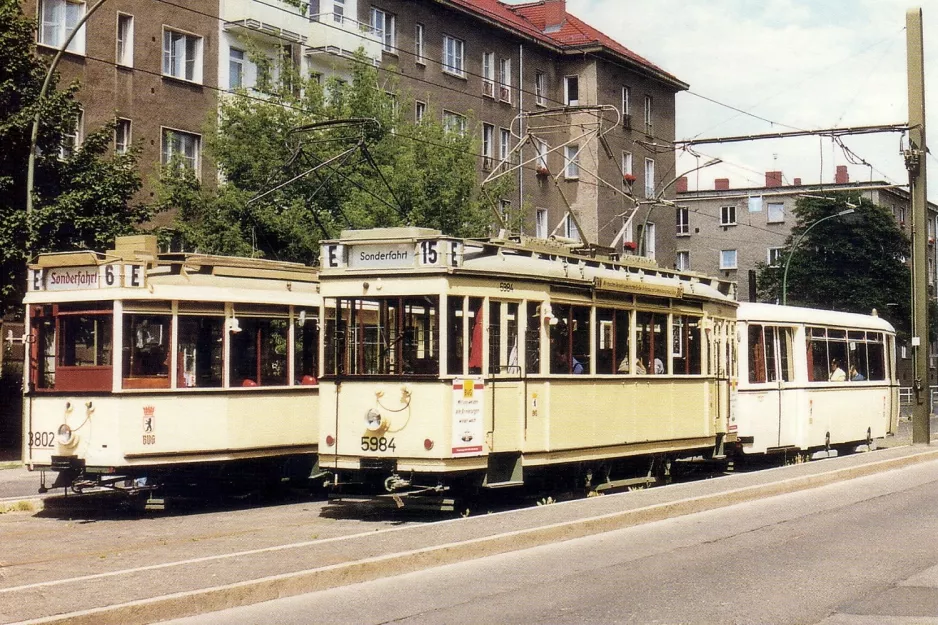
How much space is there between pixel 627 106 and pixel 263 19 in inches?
937

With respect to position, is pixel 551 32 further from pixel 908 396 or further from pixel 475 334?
pixel 475 334

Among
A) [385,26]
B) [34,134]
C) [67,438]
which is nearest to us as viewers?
[67,438]

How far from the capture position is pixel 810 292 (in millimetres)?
72062

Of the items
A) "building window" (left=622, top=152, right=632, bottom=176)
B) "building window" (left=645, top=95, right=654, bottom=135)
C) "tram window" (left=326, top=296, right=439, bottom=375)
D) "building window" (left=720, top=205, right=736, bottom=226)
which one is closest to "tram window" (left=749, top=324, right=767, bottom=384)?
"tram window" (left=326, top=296, right=439, bottom=375)

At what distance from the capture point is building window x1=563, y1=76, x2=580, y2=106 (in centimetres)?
5528

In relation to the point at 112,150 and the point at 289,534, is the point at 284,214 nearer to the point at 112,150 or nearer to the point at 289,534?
the point at 112,150

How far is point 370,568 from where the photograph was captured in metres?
10.9

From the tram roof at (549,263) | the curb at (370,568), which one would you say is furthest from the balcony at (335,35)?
the curb at (370,568)

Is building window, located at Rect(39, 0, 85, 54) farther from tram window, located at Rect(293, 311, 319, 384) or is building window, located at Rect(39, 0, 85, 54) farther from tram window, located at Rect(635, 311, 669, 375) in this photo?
tram window, located at Rect(635, 311, 669, 375)

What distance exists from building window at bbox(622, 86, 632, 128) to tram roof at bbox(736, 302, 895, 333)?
27477 millimetres

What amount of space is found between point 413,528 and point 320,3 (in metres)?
30.7

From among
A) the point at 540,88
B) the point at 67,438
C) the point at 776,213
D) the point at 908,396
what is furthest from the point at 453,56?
the point at 776,213

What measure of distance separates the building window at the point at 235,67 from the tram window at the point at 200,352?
2230 cm

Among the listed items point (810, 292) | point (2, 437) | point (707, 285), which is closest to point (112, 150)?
point (2, 437)
